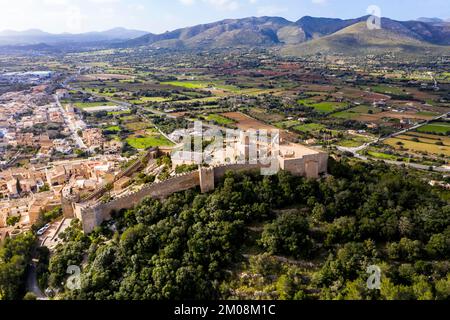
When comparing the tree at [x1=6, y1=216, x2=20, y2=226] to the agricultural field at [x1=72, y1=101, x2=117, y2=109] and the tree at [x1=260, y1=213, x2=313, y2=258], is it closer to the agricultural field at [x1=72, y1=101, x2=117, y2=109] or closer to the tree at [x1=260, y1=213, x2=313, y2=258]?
the tree at [x1=260, y1=213, x2=313, y2=258]

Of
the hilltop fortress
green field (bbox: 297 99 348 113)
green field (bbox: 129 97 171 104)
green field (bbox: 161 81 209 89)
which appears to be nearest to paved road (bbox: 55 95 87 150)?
green field (bbox: 129 97 171 104)

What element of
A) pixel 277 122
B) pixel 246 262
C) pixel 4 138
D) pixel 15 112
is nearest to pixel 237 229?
pixel 246 262

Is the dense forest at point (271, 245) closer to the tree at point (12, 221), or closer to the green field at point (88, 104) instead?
the tree at point (12, 221)

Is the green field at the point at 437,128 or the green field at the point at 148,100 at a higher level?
the green field at the point at 148,100

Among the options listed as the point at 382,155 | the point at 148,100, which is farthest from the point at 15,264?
the point at 148,100

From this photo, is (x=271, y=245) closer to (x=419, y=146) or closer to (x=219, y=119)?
(x=419, y=146)

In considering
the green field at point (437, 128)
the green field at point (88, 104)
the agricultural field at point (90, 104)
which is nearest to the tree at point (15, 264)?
the green field at point (437, 128)
